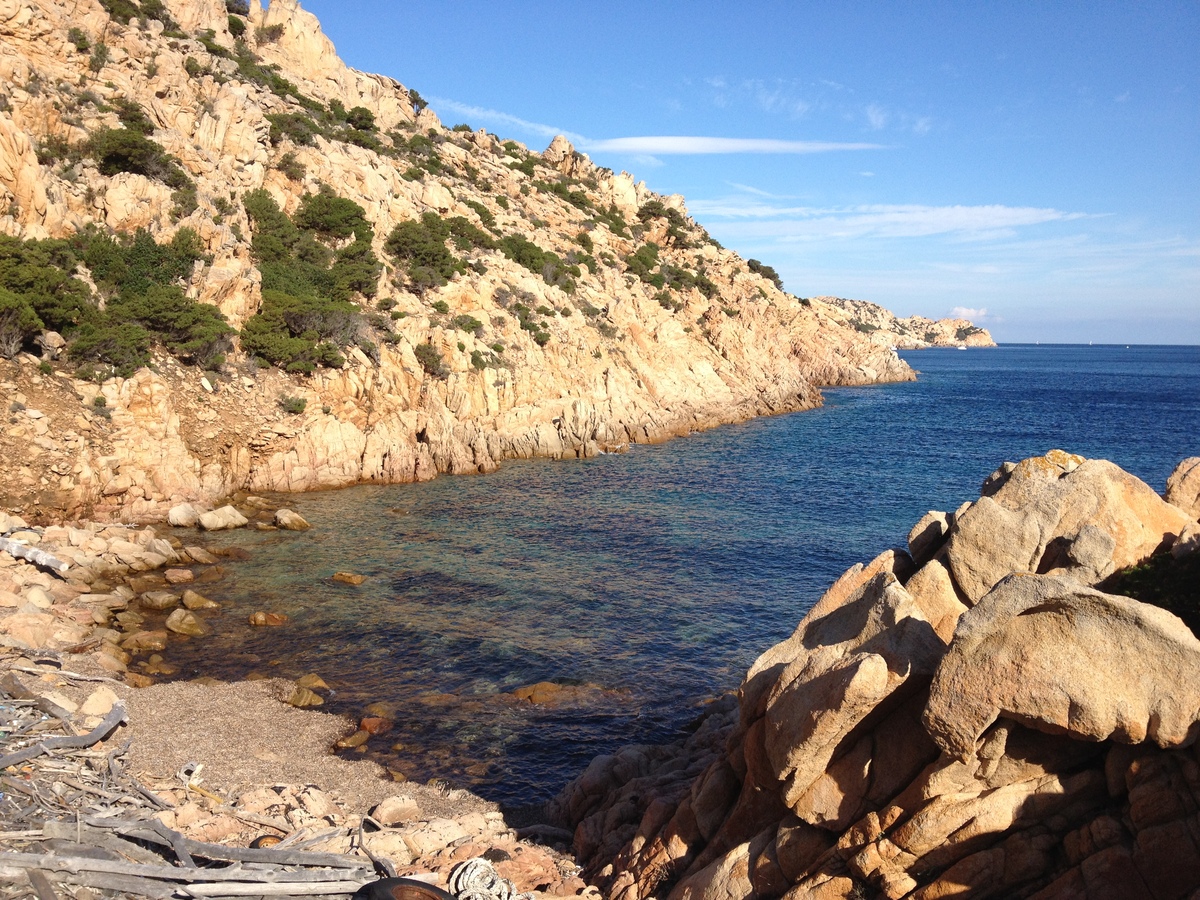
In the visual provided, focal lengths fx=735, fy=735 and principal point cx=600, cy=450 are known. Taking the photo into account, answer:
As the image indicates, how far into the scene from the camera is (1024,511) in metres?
10.1

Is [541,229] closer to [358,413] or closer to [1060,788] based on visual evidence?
[358,413]

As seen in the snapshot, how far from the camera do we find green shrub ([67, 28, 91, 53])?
4312 cm

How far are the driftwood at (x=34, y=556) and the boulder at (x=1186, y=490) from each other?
27232mm

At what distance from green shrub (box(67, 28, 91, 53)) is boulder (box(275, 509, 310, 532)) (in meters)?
33.7

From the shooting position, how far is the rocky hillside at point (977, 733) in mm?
6574

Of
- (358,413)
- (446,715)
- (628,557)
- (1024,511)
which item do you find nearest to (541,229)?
(358,413)

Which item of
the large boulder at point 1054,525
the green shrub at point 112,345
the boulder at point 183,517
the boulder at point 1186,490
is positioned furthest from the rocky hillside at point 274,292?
the boulder at point 1186,490

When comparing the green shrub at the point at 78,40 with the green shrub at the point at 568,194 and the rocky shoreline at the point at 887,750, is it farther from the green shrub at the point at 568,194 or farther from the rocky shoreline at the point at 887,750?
the green shrub at the point at 568,194

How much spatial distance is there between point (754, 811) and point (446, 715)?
9.46 meters

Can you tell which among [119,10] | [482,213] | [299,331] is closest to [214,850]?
[299,331]

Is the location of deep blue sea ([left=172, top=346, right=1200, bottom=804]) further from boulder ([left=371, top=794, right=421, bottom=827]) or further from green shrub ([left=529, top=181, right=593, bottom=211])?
green shrub ([left=529, top=181, right=593, bottom=211])

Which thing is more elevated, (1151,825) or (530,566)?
(1151,825)

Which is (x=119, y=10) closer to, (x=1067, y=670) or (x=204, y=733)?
(x=204, y=733)

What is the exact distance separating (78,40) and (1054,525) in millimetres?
55807
